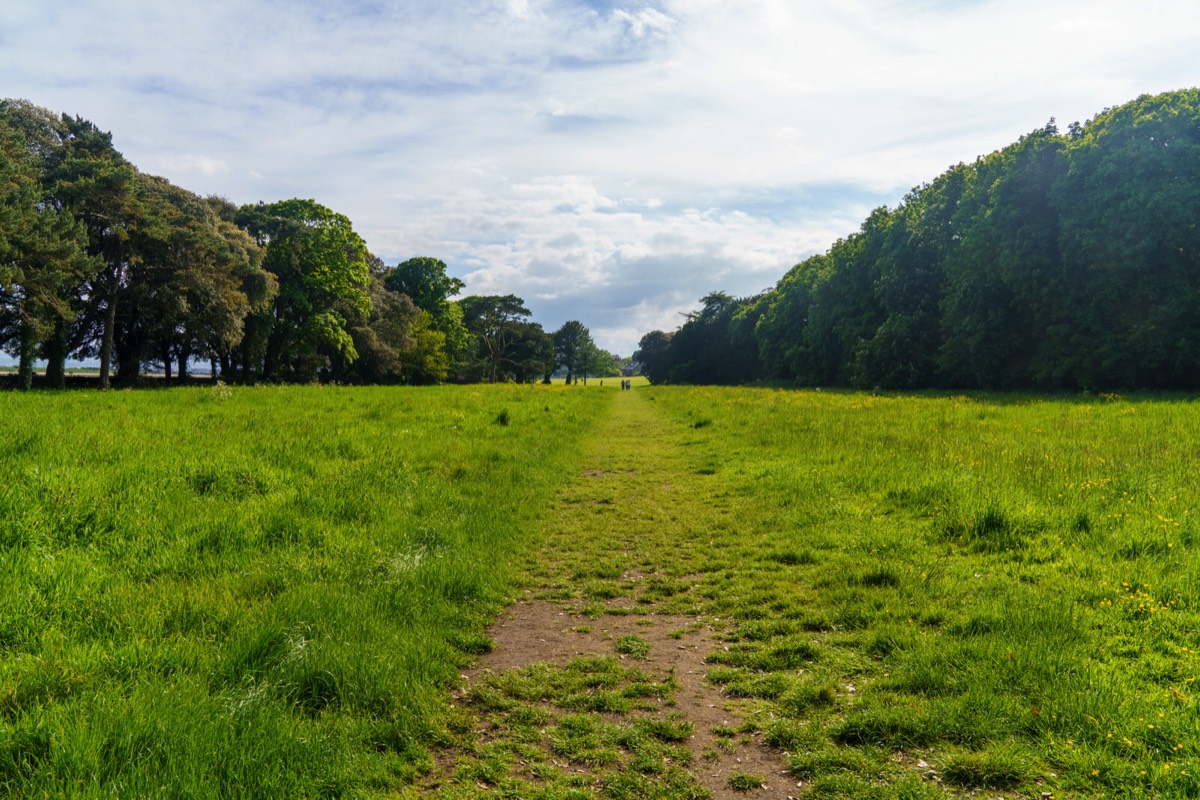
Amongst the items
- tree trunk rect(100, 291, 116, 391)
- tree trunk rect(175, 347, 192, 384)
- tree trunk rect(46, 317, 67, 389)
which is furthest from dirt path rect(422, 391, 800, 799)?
tree trunk rect(175, 347, 192, 384)

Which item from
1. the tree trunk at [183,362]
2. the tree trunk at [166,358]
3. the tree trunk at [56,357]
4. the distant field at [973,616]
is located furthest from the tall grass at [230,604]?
the tree trunk at [183,362]

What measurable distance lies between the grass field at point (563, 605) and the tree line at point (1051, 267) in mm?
20256

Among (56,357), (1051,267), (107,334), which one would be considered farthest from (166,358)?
(1051,267)

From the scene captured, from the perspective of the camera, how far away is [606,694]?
4.65 meters

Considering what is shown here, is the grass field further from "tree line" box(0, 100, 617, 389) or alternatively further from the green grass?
"tree line" box(0, 100, 617, 389)

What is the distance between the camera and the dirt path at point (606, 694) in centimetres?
366

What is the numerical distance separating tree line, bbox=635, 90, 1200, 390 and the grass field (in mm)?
20256

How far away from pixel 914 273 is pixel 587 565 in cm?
4919

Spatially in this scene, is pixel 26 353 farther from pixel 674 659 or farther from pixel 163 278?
pixel 674 659

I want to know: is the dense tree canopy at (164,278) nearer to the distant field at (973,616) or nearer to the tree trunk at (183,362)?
the tree trunk at (183,362)

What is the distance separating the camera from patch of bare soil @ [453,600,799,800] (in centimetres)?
376

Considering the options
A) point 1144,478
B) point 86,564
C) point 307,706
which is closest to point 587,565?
point 307,706

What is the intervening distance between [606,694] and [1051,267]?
37.5 m

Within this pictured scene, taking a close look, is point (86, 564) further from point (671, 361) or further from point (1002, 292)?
point (671, 361)
